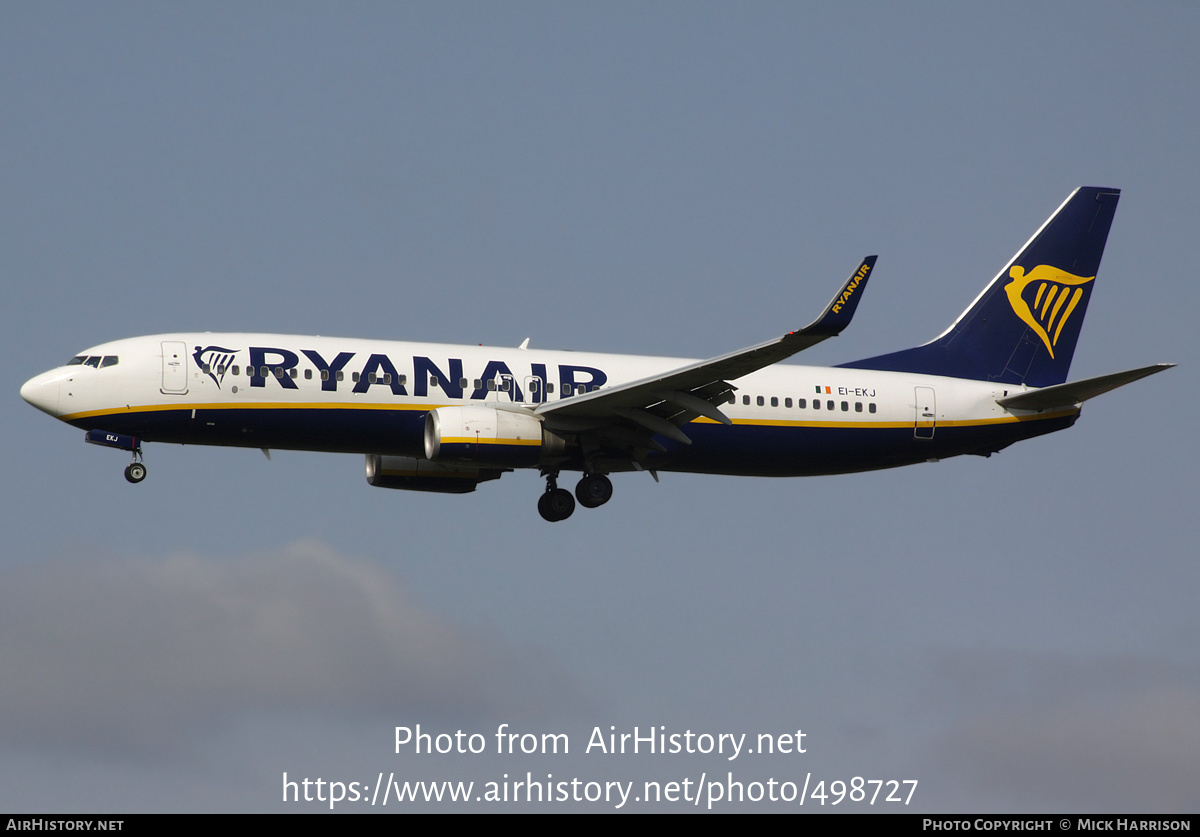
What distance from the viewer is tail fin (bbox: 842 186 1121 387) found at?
160ft

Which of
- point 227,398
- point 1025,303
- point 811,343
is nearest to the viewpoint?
point 811,343

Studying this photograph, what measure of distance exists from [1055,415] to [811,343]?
13.2 m

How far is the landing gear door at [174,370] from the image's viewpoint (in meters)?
40.2

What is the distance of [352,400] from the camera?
4078cm

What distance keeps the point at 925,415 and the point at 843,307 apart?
11538 mm

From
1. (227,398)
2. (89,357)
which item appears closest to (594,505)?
(227,398)

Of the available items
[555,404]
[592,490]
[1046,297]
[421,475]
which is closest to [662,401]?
[555,404]

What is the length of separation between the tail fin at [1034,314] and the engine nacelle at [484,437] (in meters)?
11.4

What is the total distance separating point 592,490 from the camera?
4338cm

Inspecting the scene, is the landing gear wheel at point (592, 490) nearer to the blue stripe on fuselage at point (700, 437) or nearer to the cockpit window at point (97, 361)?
the blue stripe on fuselage at point (700, 437)

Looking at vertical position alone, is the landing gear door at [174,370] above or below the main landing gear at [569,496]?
above

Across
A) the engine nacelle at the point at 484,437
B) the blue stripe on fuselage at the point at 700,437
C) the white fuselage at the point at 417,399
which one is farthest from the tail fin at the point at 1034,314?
the engine nacelle at the point at 484,437

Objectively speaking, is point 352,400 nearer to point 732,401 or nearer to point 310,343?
point 310,343

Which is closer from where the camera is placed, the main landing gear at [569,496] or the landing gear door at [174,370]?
the landing gear door at [174,370]
